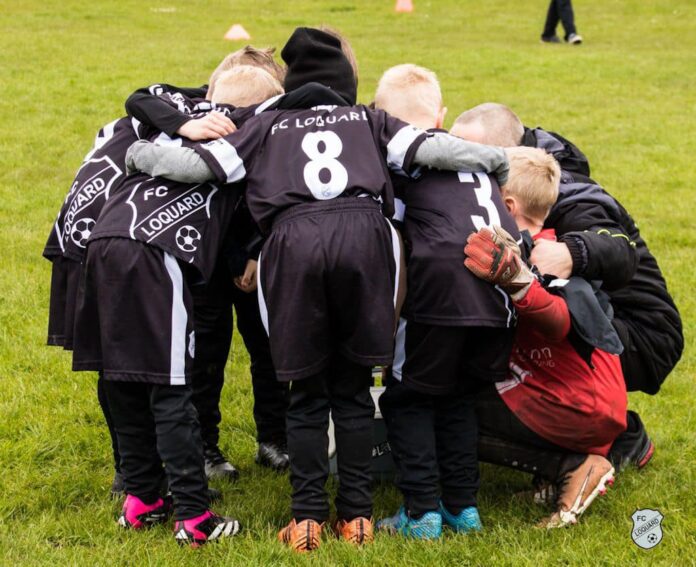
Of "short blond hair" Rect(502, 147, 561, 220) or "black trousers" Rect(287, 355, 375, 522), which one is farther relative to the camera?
"short blond hair" Rect(502, 147, 561, 220)

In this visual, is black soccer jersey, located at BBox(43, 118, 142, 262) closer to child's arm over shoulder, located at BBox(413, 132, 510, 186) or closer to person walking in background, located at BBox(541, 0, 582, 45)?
child's arm over shoulder, located at BBox(413, 132, 510, 186)

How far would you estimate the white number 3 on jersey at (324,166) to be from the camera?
11.0 feet

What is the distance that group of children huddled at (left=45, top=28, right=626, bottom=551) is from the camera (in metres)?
3.38

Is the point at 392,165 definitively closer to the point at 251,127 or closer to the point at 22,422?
the point at 251,127

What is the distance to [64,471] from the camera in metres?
4.25

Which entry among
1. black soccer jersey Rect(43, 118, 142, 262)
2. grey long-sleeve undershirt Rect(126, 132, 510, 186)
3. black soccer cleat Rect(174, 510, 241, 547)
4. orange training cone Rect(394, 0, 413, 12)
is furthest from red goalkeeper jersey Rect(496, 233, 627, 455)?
orange training cone Rect(394, 0, 413, 12)

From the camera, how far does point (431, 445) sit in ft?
12.0

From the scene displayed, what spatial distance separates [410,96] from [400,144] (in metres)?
0.41

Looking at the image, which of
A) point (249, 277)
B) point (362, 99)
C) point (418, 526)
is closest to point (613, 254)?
point (418, 526)

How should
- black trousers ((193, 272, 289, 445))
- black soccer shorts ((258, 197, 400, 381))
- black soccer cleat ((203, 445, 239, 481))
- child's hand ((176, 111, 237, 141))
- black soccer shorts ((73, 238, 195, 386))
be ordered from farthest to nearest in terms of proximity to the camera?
1. black soccer cleat ((203, 445, 239, 481))
2. black trousers ((193, 272, 289, 445))
3. child's hand ((176, 111, 237, 141))
4. black soccer shorts ((73, 238, 195, 386))
5. black soccer shorts ((258, 197, 400, 381))

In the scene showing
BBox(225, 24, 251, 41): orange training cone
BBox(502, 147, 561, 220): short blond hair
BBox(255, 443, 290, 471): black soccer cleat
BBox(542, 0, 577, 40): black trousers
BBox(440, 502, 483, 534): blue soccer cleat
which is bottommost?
BBox(225, 24, 251, 41): orange training cone

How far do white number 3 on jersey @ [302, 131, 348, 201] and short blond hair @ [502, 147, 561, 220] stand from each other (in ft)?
2.48

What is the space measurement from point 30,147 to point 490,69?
8.14m

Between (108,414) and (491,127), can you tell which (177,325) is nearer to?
(108,414)
